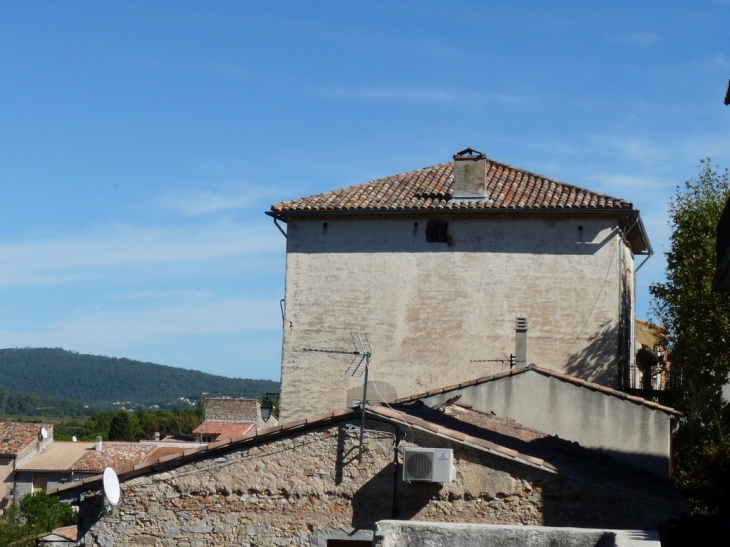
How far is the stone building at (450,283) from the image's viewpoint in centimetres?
2192

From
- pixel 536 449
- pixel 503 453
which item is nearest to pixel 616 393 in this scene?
pixel 536 449

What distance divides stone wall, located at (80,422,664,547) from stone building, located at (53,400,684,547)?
0.04ft

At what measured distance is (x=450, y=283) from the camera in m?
22.5

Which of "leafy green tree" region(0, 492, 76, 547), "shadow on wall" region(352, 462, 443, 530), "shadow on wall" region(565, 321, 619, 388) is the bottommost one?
"leafy green tree" region(0, 492, 76, 547)


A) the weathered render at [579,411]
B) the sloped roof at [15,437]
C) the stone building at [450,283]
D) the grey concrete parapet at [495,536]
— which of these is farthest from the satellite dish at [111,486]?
the sloped roof at [15,437]

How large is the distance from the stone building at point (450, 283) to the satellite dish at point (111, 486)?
35.1 ft

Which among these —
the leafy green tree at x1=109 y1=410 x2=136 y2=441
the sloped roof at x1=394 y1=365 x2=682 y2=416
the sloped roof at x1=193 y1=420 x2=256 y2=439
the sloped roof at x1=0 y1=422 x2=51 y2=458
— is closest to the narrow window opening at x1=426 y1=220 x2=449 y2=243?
the sloped roof at x1=394 y1=365 x2=682 y2=416

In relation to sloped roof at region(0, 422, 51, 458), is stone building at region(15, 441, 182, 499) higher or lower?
lower

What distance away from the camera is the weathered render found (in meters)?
15.3

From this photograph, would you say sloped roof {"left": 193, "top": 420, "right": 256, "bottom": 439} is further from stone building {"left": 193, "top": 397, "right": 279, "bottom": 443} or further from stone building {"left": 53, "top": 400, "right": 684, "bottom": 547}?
stone building {"left": 53, "top": 400, "right": 684, "bottom": 547}

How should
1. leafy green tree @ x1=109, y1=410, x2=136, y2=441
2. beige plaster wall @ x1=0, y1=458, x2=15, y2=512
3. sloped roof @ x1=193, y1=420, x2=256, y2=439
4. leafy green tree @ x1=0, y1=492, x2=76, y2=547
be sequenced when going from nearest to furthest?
leafy green tree @ x1=0, y1=492, x2=76, y2=547 → sloped roof @ x1=193, y1=420, x2=256, y2=439 → beige plaster wall @ x1=0, y1=458, x2=15, y2=512 → leafy green tree @ x1=109, y1=410, x2=136, y2=441

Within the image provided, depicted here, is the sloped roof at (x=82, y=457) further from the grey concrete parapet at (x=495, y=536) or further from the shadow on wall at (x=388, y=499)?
the grey concrete parapet at (x=495, y=536)

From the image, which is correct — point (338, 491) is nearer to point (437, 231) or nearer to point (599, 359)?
point (599, 359)

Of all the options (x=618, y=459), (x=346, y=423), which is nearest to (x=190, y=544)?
(x=346, y=423)
